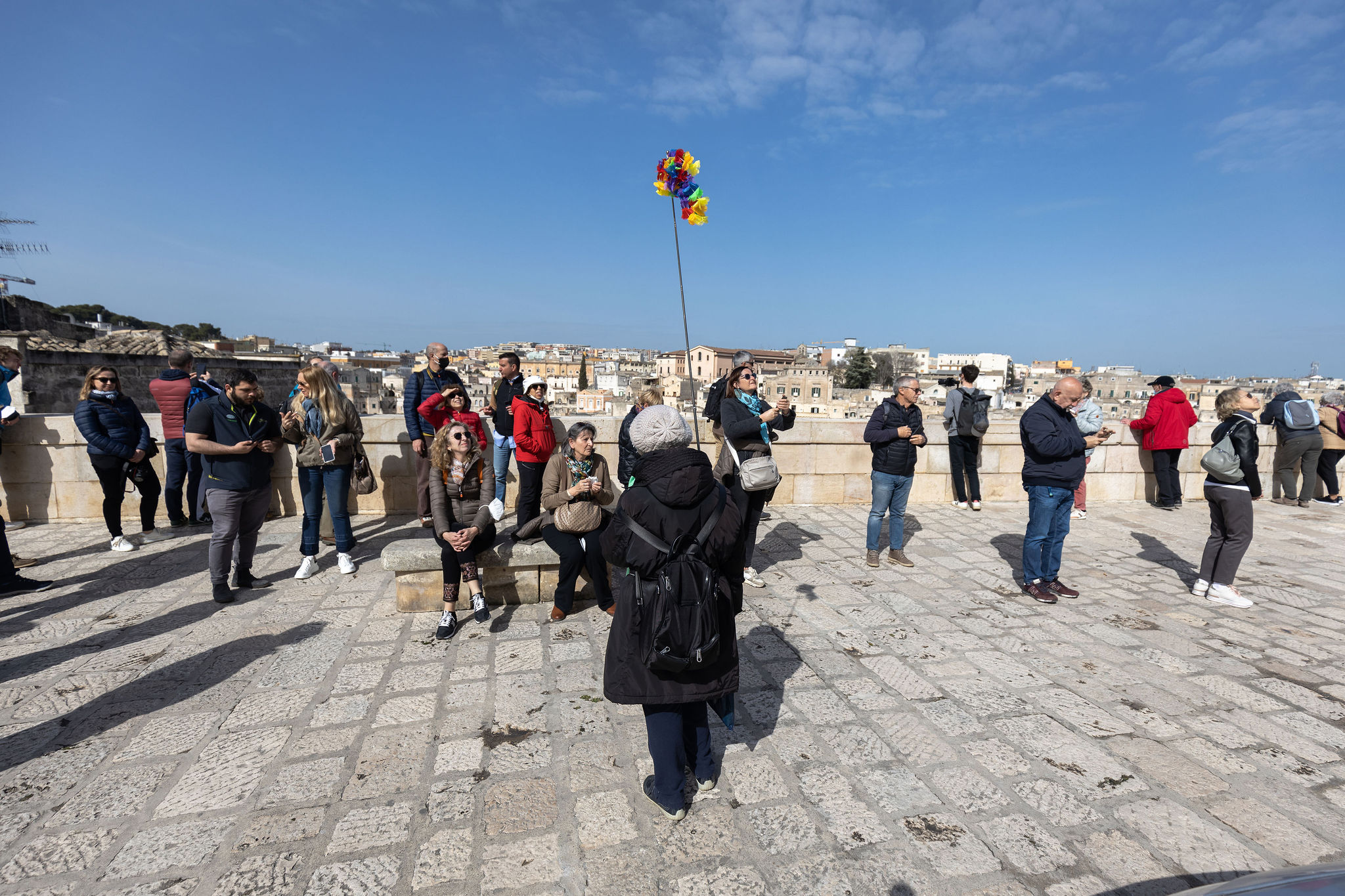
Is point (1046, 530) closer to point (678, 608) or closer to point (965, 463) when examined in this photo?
point (965, 463)

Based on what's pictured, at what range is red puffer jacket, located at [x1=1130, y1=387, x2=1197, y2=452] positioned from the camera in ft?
26.9

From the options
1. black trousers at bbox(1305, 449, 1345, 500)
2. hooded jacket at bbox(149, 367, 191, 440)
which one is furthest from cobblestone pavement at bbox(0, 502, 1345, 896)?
black trousers at bbox(1305, 449, 1345, 500)

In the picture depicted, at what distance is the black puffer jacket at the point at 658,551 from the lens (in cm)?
221

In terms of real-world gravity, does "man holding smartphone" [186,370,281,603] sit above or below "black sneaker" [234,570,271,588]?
above

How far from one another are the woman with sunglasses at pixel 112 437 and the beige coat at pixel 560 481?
432 centimetres

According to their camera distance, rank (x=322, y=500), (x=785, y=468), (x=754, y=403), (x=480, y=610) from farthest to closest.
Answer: (x=785, y=468) < (x=322, y=500) < (x=754, y=403) < (x=480, y=610)

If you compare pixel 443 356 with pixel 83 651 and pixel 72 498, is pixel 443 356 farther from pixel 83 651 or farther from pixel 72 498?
pixel 72 498

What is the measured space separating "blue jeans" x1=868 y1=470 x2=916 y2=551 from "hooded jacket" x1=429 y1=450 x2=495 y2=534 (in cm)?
331

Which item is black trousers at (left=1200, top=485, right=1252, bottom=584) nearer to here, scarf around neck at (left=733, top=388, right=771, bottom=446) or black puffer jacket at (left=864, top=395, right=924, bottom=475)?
black puffer jacket at (left=864, top=395, right=924, bottom=475)

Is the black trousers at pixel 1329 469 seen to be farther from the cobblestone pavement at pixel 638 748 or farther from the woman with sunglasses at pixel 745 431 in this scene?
the woman with sunglasses at pixel 745 431

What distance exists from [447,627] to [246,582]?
6.75 ft

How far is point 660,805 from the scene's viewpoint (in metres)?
2.44

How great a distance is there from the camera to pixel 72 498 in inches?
254

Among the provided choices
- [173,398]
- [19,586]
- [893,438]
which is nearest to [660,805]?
[893,438]
